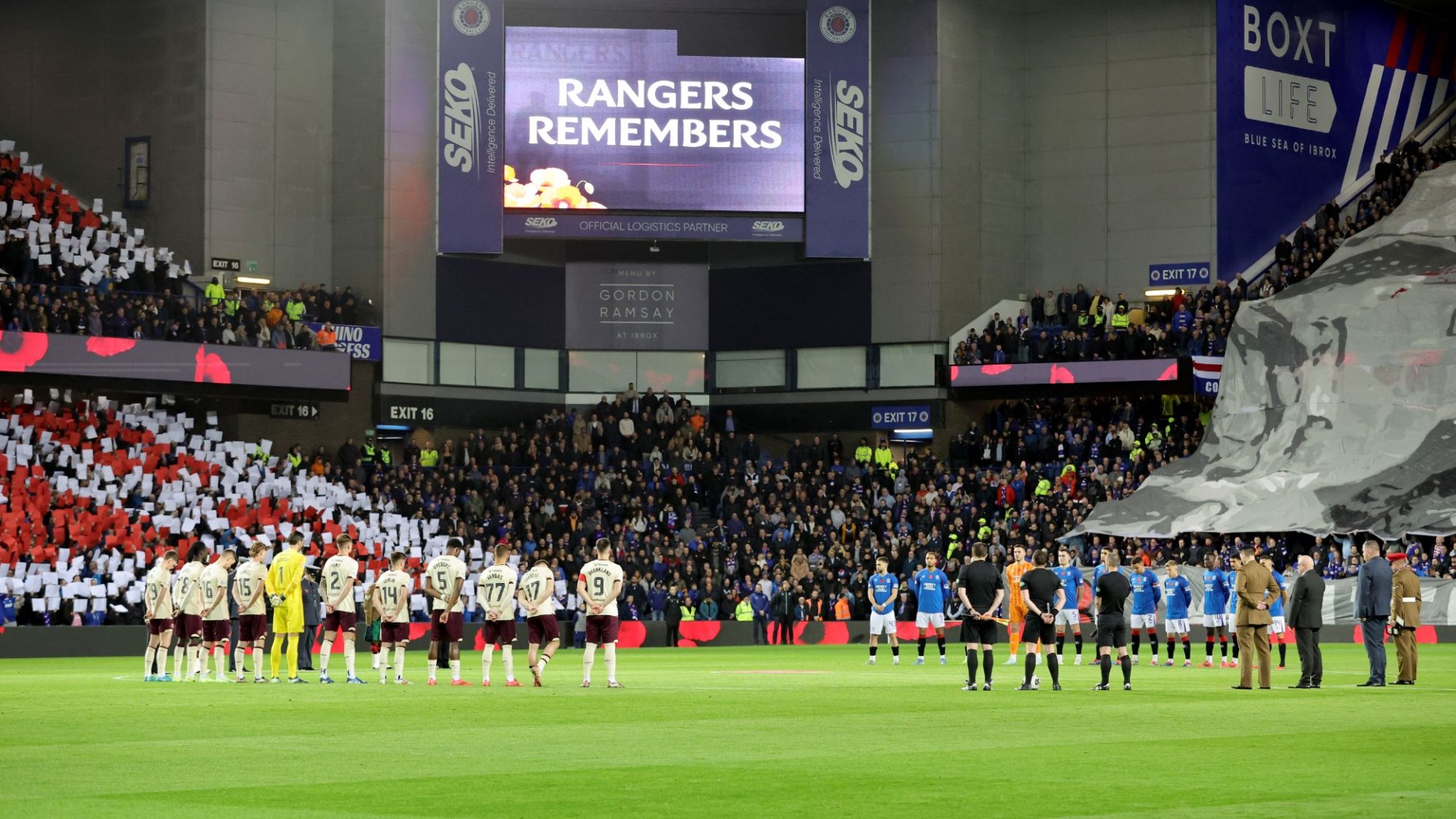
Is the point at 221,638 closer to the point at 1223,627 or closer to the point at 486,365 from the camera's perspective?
the point at 1223,627

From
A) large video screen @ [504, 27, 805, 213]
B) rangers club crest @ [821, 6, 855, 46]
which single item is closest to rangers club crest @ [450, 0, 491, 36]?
large video screen @ [504, 27, 805, 213]

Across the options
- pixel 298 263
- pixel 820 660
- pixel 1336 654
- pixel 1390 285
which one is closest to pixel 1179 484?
pixel 1390 285

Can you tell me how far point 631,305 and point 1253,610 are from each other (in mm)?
39434

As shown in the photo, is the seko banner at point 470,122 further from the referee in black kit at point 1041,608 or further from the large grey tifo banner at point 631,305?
the referee in black kit at point 1041,608

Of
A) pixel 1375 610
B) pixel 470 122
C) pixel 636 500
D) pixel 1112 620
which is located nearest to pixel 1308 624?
pixel 1375 610

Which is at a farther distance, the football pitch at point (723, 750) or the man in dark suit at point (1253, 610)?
the man in dark suit at point (1253, 610)

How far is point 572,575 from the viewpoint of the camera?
53219 millimetres

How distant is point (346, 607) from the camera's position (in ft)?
98.4

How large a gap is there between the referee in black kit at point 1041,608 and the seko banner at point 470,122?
1428 inches

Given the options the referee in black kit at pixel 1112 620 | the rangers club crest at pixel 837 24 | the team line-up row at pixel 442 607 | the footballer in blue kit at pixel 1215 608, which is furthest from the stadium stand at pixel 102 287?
the referee in black kit at pixel 1112 620

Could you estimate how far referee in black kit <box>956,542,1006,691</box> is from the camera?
89.4ft

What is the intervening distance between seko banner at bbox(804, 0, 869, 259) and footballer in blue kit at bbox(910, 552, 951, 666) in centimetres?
2322

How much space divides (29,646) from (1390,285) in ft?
123

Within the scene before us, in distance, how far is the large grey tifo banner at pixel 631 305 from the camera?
64562 mm
